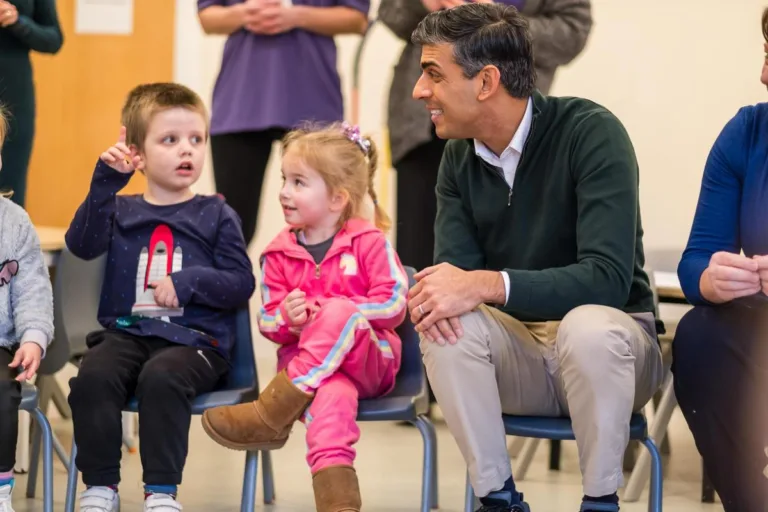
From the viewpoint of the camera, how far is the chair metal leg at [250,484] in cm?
239

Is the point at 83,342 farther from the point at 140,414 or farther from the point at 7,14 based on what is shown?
the point at 7,14

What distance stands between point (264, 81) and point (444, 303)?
1.47 m

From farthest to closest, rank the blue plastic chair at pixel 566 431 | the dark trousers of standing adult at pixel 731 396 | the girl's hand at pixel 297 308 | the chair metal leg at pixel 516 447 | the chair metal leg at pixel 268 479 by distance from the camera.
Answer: the chair metal leg at pixel 516 447
the chair metal leg at pixel 268 479
the girl's hand at pixel 297 308
the blue plastic chair at pixel 566 431
the dark trousers of standing adult at pixel 731 396

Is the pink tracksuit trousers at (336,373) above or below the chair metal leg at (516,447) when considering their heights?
above

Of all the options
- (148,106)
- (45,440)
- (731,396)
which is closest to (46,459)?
(45,440)

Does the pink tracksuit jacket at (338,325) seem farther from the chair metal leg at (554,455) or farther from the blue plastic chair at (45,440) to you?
the chair metal leg at (554,455)

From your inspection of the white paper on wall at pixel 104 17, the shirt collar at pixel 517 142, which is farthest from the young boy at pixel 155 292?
the white paper on wall at pixel 104 17

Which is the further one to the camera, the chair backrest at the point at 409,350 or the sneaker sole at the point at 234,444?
the chair backrest at the point at 409,350

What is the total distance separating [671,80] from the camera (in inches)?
189

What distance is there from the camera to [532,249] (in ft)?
7.65

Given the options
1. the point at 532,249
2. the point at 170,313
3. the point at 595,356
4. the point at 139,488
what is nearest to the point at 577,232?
the point at 532,249

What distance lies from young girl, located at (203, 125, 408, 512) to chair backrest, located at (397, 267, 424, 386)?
5 cm

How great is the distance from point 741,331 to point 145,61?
3.80 metres

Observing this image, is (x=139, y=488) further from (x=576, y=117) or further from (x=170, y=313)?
(x=576, y=117)
